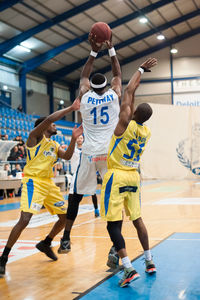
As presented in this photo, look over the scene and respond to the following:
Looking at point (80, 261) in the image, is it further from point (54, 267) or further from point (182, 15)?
point (182, 15)

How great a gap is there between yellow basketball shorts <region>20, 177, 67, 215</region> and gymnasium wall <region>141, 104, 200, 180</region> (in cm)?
1520

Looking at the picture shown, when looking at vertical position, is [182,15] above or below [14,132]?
above

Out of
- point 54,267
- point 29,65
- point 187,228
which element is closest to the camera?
point 54,267

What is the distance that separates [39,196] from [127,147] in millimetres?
1106

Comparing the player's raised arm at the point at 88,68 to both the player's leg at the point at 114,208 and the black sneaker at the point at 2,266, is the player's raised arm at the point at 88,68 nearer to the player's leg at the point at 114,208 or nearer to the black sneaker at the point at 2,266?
the player's leg at the point at 114,208

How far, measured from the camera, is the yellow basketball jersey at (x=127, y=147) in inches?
148

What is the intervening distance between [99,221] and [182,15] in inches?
950

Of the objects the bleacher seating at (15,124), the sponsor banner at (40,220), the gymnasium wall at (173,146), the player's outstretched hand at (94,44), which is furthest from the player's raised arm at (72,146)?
the gymnasium wall at (173,146)

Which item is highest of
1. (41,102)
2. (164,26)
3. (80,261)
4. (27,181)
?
(164,26)

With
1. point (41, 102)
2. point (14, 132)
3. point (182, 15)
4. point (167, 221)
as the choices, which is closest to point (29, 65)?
point (41, 102)

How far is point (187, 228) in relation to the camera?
21.1 ft

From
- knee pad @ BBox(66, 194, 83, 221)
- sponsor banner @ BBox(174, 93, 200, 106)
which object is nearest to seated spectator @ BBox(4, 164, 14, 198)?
knee pad @ BBox(66, 194, 83, 221)

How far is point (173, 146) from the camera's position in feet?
64.1

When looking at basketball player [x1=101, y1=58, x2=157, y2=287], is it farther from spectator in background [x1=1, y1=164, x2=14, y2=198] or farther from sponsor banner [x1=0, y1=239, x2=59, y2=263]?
spectator in background [x1=1, y1=164, x2=14, y2=198]
